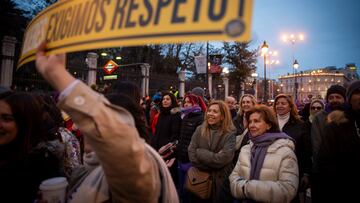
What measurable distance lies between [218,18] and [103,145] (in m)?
0.65

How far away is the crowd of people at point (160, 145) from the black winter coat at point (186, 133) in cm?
2

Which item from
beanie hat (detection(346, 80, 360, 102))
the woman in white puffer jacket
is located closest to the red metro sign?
the woman in white puffer jacket

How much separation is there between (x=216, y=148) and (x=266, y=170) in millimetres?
1084

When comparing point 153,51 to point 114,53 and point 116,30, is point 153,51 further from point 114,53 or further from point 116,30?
point 116,30

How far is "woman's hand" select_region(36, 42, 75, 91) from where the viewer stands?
111 centimetres

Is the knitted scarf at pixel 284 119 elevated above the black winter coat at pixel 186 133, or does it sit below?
above

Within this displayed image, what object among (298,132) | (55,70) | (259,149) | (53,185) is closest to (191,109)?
(298,132)

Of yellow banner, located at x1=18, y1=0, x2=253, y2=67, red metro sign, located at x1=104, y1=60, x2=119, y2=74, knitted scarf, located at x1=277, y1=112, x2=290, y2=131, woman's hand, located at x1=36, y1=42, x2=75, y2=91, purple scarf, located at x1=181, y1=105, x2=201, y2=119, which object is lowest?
knitted scarf, located at x1=277, y1=112, x2=290, y2=131

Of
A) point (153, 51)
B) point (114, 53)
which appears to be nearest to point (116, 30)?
point (114, 53)

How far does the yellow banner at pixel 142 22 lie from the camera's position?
2.93ft

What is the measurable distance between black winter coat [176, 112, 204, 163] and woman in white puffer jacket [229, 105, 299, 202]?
1527 mm

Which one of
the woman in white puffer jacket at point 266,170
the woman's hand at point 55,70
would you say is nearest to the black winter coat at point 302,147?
the woman in white puffer jacket at point 266,170

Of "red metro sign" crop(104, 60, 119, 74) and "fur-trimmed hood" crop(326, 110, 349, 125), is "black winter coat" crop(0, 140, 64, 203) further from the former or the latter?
"red metro sign" crop(104, 60, 119, 74)

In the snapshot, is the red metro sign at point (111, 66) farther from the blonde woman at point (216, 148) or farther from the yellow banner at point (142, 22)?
the yellow banner at point (142, 22)
